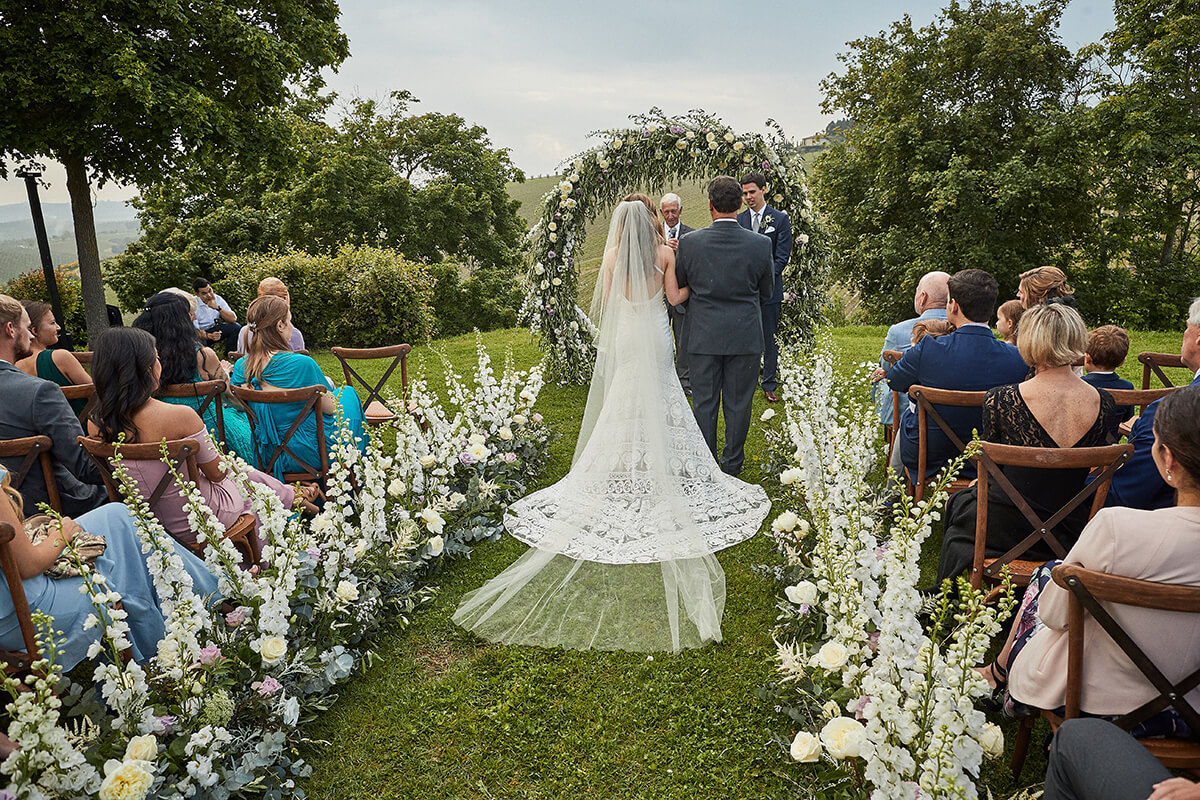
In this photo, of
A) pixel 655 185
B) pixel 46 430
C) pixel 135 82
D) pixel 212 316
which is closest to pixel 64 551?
pixel 46 430

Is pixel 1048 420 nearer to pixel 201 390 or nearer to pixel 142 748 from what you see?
pixel 142 748

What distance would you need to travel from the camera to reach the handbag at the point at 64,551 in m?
3.01

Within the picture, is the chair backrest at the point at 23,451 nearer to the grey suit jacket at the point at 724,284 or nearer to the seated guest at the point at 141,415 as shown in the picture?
the seated guest at the point at 141,415

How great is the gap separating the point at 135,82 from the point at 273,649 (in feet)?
37.4

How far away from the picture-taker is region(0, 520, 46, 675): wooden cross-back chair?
2.66 meters

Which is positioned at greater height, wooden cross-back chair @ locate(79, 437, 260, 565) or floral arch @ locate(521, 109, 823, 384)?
floral arch @ locate(521, 109, 823, 384)

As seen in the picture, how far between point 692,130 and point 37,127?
10.8 metres

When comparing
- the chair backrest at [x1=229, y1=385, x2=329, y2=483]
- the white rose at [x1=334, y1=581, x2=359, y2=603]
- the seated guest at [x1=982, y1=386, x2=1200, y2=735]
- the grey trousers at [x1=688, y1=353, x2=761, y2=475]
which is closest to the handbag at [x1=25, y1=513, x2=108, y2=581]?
the white rose at [x1=334, y1=581, x2=359, y2=603]

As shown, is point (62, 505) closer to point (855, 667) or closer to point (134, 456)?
point (134, 456)

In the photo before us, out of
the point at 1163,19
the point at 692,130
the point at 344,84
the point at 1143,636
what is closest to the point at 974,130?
the point at 1163,19

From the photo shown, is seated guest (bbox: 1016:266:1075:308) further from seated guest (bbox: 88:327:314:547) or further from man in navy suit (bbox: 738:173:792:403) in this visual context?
seated guest (bbox: 88:327:314:547)

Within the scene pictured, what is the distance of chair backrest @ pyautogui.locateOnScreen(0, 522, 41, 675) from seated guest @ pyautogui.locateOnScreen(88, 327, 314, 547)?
2.87 ft

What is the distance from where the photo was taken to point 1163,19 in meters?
17.0

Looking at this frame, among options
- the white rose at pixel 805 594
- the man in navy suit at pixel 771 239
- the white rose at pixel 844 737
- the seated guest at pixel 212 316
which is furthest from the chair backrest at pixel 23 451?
the seated guest at pixel 212 316
